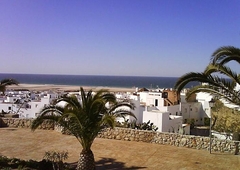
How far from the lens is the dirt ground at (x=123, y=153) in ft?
38.4

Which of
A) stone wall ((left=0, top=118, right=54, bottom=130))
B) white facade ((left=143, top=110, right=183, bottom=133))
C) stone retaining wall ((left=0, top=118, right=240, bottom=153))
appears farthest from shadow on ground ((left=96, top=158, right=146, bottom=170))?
white facade ((left=143, top=110, right=183, bottom=133))

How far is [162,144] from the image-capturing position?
15.4 meters

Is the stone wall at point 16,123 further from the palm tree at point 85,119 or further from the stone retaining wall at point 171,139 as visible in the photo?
the palm tree at point 85,119

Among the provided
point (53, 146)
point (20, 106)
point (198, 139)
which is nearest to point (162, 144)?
point (198, 139)

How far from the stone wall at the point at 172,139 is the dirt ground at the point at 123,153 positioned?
454 millimetres

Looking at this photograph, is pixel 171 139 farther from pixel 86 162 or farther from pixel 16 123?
pixel 16 123

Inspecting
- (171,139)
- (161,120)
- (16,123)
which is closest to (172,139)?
(171,139)

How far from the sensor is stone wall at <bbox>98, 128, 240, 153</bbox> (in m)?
13.9

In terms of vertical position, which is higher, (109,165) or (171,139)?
(171,139)

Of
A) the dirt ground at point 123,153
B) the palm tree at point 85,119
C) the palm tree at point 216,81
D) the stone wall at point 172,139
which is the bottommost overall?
the dirt ground at point 123,153

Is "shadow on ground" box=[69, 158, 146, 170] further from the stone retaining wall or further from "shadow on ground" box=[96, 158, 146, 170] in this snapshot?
the stone retaining wall

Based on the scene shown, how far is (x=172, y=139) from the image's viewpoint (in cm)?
1519

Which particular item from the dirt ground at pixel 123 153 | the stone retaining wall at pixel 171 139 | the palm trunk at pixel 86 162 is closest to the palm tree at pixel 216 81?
the dirt ground at pixel 123 153

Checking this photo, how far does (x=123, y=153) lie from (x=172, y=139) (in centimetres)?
327
